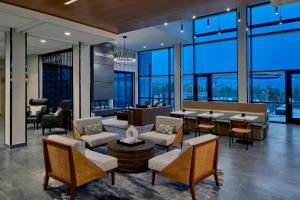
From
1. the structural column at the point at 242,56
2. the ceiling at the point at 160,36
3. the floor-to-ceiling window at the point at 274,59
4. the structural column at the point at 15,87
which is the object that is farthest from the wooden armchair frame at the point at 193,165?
the floor-to-ceiling window at the point at 274,59

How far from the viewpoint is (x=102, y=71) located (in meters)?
11.2

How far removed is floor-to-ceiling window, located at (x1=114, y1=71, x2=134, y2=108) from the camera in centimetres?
1332

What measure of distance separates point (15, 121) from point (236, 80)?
9358mm

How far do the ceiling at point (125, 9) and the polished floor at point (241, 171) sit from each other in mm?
3343

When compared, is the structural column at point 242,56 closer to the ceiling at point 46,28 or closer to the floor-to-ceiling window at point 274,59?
the floor-to-ceiling window at point 274,59

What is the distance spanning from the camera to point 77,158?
2.99 meters

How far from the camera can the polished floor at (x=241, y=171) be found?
3191 mm

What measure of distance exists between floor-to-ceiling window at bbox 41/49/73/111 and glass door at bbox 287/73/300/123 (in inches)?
393

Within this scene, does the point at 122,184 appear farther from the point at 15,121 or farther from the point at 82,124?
the point at 15,121

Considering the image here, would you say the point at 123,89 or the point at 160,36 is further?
the point at 123,89

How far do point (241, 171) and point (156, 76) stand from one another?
33.7 feet

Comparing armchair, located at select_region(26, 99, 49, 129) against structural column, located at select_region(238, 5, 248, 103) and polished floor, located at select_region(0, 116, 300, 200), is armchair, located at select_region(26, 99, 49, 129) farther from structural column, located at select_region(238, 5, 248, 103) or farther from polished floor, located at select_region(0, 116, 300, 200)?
structural column, located at select_region(238, 5, 248, 103)

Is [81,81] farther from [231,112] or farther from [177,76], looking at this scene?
[177,76]

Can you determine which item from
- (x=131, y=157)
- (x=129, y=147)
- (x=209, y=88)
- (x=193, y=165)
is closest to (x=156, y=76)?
(x=209, y=88)
